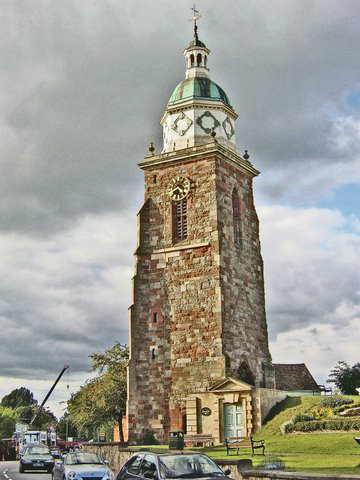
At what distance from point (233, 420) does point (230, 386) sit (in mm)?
1844

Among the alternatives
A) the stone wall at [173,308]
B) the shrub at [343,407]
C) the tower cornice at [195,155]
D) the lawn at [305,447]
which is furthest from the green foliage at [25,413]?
the shrub at [343,407]

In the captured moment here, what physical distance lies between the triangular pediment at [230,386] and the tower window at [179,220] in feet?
33.7

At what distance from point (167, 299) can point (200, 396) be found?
690 centimetres

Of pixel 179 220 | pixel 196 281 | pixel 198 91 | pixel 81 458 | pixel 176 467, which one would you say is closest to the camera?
pixel 176 467

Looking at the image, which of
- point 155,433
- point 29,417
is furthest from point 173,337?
point 29,417

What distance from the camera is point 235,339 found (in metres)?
40.9

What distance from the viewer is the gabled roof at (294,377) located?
53594mm

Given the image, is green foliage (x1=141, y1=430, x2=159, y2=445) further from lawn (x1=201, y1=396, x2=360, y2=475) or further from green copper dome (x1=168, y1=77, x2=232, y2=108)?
green copper dome (x1=168, y1=77, x2=232, y2=108)

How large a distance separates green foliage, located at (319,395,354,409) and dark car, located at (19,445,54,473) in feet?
48.2

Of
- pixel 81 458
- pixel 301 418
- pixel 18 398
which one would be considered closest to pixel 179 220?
pixel 301 418

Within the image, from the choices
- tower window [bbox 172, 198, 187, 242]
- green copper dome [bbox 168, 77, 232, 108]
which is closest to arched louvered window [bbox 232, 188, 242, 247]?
tower window [bbox 172, 198, 187, 242]

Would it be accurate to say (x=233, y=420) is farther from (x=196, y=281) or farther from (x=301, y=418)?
(x=196, y=281)

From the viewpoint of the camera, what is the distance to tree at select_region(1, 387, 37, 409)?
15712cm

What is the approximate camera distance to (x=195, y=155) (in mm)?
44125
